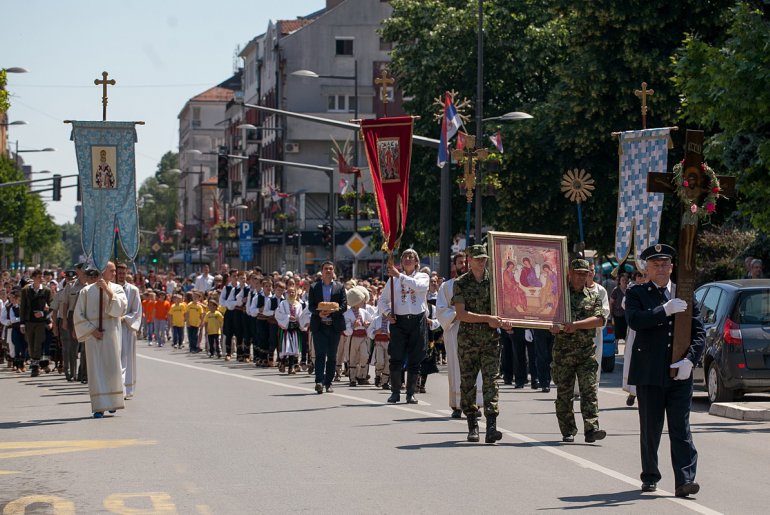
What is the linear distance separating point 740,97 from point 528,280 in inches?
450

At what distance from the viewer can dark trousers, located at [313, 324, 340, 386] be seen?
71.8 ft

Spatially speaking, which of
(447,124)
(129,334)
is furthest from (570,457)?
(447,124)

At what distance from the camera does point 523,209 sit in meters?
41.0

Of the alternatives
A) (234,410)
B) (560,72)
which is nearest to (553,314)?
(234,410)

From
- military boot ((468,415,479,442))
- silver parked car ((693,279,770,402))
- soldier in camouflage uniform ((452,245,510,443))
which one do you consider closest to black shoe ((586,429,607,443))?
soldier in camouflage uniform ((452,245,510,443))

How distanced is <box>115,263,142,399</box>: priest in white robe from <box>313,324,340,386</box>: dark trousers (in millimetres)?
2828

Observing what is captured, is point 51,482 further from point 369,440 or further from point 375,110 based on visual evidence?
point 375,110

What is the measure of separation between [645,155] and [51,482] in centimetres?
1346

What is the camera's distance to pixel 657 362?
11133 millimetres

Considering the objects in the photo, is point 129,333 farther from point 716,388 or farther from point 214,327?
point 214,327

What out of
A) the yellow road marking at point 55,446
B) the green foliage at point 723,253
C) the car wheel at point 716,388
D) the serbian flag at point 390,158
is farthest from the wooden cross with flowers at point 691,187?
the green foliage at point 723,253

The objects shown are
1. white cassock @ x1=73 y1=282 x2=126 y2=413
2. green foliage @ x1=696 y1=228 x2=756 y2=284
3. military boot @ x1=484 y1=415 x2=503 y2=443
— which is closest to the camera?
military boot @ x1=484 y1=415 x2=503 y2=443

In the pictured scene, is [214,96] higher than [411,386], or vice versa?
[214,96]

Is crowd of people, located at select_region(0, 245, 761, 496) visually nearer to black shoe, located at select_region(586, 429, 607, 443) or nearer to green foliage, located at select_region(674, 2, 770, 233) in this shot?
black shoe, located at select_region(586, 429, 607, 443)
